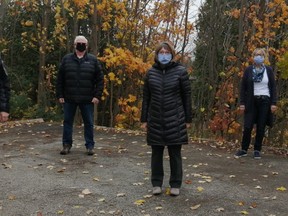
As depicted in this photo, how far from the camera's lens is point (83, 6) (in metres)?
14.7

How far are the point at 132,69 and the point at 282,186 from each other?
26.6 ft

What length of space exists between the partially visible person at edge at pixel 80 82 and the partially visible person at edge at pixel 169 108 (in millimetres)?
2346

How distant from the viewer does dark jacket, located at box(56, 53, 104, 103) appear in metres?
7.80

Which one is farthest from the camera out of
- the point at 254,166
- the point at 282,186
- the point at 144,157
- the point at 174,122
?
the point at 144,157

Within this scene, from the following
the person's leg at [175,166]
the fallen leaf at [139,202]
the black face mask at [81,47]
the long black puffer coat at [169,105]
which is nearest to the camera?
the fallen leaf at [139,202]

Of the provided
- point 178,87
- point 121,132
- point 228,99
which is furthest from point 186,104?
point 228,99

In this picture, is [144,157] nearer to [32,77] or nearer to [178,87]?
[178,87]

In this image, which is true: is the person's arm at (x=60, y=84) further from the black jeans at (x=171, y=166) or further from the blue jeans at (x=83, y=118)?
the black jeans at (x=171, y=166)

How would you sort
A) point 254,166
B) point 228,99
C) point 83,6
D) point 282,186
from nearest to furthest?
1. point 282,186
2. point 254,166
3. point 228,99
4. point 83,6

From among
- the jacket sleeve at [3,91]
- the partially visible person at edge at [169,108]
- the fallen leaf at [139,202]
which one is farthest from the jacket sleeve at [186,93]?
the jacket sleeve at [3,91]

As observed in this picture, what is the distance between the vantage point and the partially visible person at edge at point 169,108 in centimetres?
557

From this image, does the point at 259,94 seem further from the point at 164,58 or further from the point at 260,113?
the point at 164,58

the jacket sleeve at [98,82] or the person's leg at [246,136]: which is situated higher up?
the jacket sleeve at [98,82]

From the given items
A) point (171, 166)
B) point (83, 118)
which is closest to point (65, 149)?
point (83, 118)
